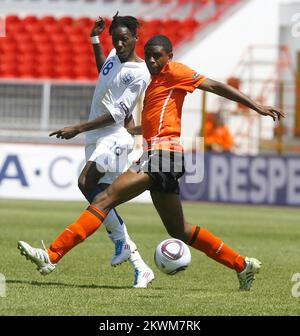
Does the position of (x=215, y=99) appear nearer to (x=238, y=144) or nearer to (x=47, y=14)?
(x=238, y=144)

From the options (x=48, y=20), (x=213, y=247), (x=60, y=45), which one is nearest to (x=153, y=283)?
(x=213, y=247)

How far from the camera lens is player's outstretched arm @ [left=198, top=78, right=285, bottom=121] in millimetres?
8000

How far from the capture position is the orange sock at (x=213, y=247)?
845cm

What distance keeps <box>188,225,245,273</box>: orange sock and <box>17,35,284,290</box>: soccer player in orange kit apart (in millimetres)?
117

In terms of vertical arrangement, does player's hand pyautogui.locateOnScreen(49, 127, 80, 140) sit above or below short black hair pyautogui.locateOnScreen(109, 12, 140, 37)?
below

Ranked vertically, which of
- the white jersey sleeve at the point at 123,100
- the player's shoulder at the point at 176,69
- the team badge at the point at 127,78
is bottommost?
the white jersey sleeve at the point at 123,100

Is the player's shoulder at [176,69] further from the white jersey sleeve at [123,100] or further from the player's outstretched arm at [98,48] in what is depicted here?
the player's outstretched arm at [98,48]

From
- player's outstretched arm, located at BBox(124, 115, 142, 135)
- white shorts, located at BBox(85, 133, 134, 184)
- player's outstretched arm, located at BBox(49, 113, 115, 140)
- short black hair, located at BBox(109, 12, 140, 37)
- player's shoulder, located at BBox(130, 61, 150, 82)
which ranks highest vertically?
short black hair, located at BBox(109, 12, 140, 37)

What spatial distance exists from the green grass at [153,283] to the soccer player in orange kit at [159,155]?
0.52 metres
